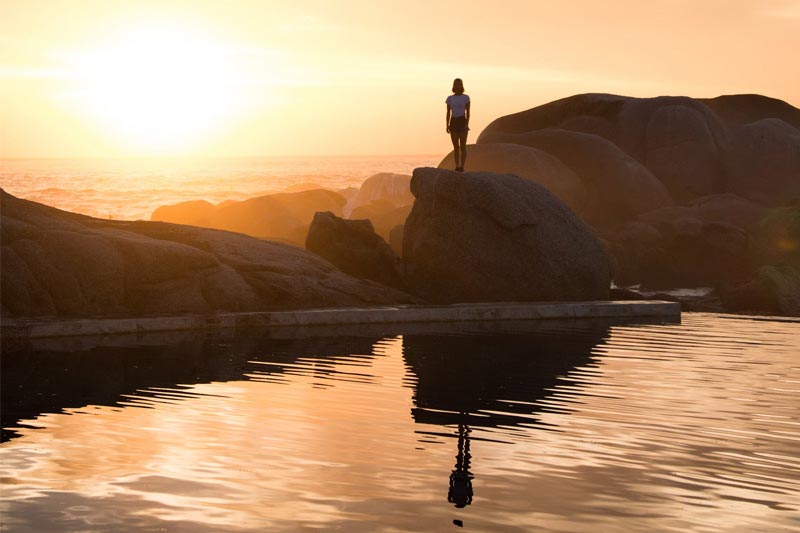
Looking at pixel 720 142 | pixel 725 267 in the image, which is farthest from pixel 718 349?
pixel 720 142

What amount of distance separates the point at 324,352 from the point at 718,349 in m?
5.20

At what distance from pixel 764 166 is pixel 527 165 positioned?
11461 millimetres

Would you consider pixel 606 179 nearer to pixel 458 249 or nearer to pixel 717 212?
pixel 717 212

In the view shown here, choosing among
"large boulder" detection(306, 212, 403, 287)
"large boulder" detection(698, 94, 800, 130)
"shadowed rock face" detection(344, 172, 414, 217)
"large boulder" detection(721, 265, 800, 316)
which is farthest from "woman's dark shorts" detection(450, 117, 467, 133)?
"large boulder" detection(698, 94, 800, 130)

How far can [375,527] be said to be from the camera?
23.1ft

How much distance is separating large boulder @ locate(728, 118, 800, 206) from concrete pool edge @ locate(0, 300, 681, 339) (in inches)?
823

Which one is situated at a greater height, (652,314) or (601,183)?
(601,183)

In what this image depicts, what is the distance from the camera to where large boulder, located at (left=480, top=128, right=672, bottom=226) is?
35500mm

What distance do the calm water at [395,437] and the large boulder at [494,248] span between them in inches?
217

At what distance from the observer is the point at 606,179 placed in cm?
3556

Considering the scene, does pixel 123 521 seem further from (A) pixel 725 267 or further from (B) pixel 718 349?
(A) pixel 725 267

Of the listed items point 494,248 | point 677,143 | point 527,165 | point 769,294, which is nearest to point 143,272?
point 494,248

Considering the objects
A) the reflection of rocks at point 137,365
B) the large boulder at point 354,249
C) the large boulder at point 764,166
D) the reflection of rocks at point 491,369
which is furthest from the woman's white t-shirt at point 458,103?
the large boulder at point 764,166

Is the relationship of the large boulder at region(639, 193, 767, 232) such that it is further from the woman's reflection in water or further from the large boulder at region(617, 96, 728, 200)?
the woman's reflection in water
